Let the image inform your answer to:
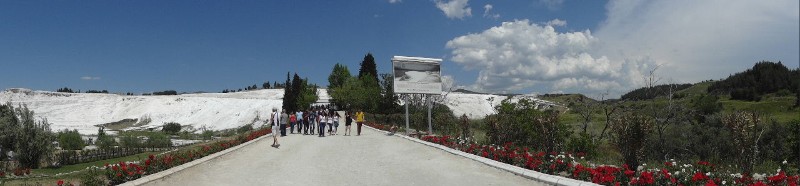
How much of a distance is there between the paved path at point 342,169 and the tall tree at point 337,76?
222 feet

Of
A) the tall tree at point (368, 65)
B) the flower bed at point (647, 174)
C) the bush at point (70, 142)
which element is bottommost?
the bush at point (70, 142)

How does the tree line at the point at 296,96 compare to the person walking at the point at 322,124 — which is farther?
the tree line at the point at 296,96

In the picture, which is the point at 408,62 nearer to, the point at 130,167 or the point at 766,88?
the point at 130,167

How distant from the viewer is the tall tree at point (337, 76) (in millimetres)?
82825

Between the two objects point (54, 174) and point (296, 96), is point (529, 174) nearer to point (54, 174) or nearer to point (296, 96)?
point (54, 174)

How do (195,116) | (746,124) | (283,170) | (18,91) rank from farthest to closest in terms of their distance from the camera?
(18,91) < (195,116) < (283,170) < (746,124)

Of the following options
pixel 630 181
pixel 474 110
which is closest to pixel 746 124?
pixel 630 181

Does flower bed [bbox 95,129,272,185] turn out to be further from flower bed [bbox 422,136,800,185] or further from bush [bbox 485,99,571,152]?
bush [bbox 485,99,571,152]

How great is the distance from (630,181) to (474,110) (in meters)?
75.9

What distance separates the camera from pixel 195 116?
67875 millimetres

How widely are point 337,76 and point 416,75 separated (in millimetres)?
63266

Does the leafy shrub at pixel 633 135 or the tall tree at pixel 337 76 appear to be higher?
the tall tree at pixel 337 76

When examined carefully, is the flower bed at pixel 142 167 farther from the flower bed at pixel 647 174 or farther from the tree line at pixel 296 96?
the tree line at pixel 296 96

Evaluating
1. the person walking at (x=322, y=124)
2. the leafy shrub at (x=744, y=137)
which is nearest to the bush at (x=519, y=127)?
the leafy shrub at (x=744, y=137)
